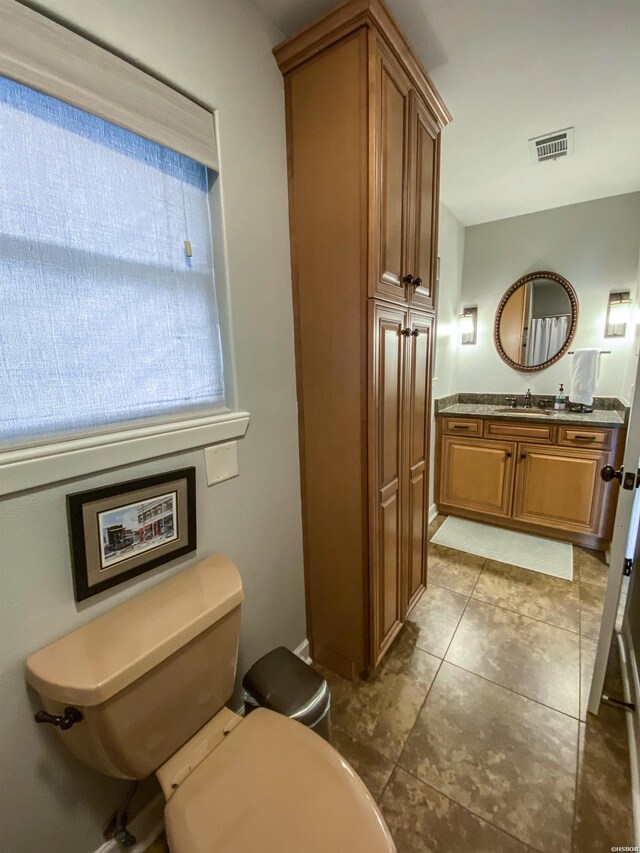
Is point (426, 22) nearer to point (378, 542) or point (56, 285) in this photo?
point (56, 285)

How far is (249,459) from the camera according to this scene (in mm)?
1245

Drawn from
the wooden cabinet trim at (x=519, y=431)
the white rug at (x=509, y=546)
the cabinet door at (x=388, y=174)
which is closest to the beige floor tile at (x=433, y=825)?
the white rug at (x=509, y=546)

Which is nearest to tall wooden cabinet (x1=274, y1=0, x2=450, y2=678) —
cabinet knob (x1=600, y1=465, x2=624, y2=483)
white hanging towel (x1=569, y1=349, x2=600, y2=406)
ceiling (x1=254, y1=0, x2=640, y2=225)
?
ceiling (x1=254, y1=0, x2=640, y2=225)

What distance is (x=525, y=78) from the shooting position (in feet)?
4.82

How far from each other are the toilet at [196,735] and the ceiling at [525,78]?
186 cm

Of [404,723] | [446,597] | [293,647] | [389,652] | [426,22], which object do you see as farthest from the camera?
[446,597]

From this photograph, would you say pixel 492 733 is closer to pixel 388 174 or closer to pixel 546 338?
pixel 388 174

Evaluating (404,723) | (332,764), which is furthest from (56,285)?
(404,723)

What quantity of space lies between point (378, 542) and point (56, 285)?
1.29 metres

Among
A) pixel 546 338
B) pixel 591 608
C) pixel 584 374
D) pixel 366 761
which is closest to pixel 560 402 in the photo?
pixel 584 374

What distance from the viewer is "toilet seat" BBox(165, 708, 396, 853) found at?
698 mm

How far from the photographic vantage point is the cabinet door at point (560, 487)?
2391mm

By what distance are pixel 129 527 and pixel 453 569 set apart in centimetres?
208

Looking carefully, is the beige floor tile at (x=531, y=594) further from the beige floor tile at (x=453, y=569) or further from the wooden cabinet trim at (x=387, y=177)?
the wooden cabinet trim at (x=387, y=177)
